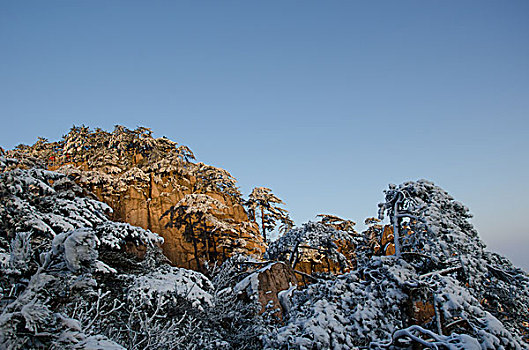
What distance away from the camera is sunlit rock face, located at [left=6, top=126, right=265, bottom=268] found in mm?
12445

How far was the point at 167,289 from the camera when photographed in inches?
210

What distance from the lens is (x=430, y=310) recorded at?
5.64 m

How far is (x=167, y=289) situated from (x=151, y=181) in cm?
932

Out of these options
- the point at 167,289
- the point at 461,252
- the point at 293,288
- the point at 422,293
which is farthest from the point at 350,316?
the point at 167,289

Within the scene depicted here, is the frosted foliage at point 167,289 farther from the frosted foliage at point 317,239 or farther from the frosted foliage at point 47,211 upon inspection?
the frosted foliage at point 317,239

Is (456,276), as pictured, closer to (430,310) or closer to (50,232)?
(430,310)

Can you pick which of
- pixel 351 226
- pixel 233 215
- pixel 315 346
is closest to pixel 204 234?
pixel 233 215

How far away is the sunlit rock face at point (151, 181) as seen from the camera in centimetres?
1245

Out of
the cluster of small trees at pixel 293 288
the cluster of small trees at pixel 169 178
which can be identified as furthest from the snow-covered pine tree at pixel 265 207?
the cluster of small trees at pixel 293 288

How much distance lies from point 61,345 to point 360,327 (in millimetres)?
2718

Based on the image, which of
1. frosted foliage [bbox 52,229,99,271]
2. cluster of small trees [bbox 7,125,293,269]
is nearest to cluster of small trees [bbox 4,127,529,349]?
frosted foliage [bbox 52,229,99,271]

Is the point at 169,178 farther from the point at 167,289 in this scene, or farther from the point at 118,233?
the point at 167,289

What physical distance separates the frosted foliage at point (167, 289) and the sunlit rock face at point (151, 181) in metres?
5.68

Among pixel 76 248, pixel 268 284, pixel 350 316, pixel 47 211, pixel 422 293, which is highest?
pixel 47 211
